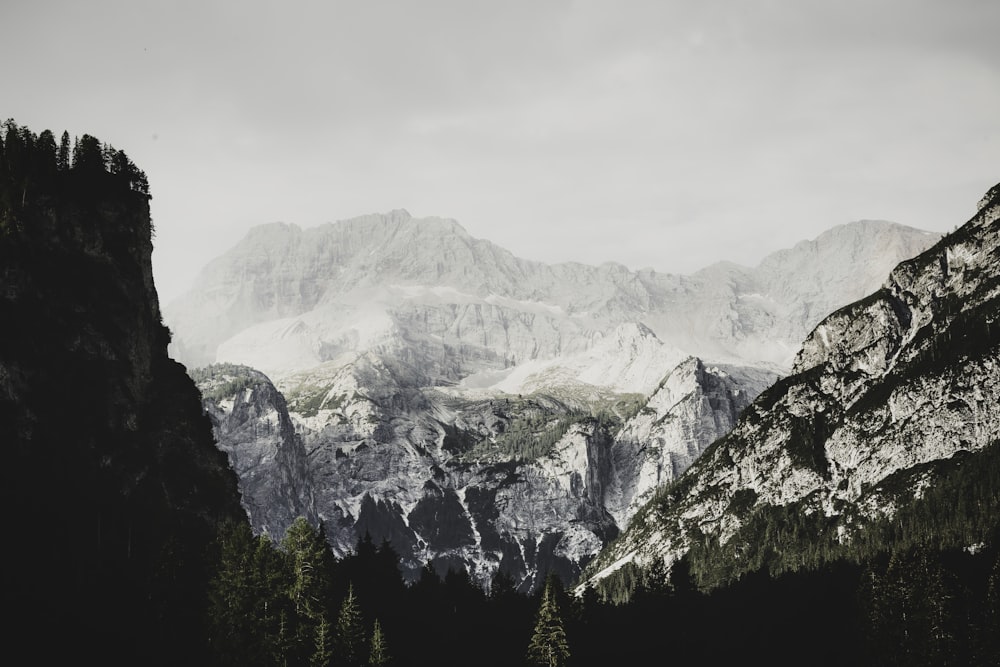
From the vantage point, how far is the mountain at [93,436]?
108 meters

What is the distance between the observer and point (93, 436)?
14400 centimetres

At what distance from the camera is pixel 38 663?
9856 cm

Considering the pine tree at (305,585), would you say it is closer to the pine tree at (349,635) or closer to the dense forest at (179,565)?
the dense forest at (179,565)

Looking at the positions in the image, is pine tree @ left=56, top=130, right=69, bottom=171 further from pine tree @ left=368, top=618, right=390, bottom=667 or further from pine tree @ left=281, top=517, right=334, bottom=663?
pine tree @ left=368, top=618, right=390, bottom=667

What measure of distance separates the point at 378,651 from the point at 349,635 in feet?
13.0

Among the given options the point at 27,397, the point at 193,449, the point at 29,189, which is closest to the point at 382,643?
the point at 27,397

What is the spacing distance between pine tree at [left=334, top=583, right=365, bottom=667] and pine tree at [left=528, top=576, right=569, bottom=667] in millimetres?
19997

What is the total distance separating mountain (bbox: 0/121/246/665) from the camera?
108 meters

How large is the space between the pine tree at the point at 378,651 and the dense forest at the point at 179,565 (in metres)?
0.23

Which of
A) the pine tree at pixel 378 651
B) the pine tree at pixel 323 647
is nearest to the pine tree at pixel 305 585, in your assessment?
the pine tree at pixel 323 647

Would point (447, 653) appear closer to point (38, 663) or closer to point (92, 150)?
point (38, 663)

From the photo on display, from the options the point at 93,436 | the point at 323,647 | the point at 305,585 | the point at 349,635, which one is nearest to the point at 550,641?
the point at 349,635

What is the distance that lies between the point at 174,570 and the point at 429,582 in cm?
4993

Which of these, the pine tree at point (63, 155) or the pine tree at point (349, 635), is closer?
the pine tree at point (349, 635)
